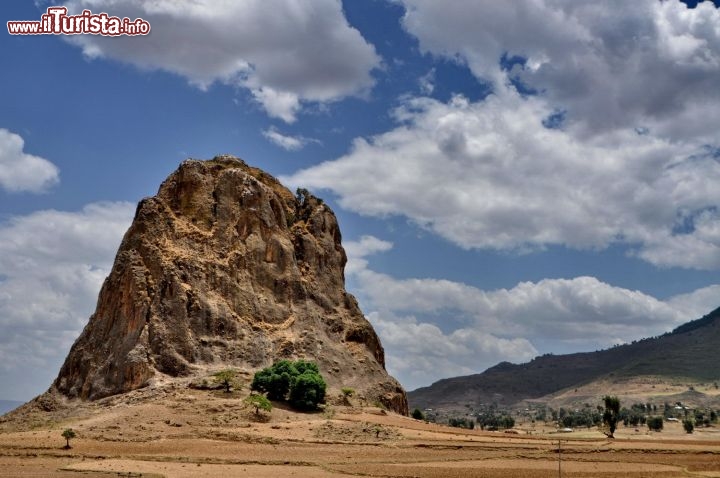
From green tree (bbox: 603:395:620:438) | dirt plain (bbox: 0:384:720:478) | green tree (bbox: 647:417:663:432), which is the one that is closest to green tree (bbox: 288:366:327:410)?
dirt plain (bbox: 0:384:720:478)

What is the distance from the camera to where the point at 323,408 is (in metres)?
75.9

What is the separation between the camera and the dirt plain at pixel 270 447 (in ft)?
144

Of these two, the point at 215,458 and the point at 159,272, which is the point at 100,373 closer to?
the point at 159,272

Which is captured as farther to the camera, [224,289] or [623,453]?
[224,289]

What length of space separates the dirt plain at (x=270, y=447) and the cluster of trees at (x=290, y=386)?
A: 5.44 feet

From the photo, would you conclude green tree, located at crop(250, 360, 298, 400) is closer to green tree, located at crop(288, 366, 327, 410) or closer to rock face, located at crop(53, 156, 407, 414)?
green tree, located at crop(288, 366, 327, 410)

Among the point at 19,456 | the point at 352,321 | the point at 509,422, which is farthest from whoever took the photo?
the point at 509,422

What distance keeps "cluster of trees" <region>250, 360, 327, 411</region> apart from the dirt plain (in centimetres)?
166

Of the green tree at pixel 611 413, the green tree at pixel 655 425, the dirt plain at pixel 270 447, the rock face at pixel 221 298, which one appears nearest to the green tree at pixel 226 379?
the dirt plain at pixel 270 447

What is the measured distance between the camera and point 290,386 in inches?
2906

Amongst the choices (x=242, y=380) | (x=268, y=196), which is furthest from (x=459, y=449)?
(x=268, y=196)

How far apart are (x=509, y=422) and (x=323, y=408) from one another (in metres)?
66.1

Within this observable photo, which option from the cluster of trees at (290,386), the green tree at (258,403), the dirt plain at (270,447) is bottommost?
the dirt plain at (270,447)

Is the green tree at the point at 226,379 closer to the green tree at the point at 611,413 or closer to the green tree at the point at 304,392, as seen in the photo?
the green tree at the point at 304,392
